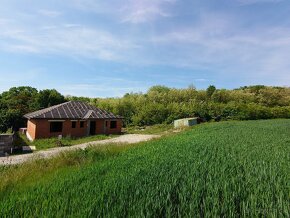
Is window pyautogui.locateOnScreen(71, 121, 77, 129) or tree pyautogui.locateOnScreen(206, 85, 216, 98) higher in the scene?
tree pyautogui.locateOnScreen(206, 85, 216, 98)

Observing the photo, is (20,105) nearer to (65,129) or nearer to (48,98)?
(48,98)

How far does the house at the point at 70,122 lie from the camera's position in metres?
A: 25.8

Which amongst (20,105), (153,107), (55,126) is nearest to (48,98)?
(20,105)

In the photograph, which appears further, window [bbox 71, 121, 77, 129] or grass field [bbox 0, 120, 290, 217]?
window [bbox 71, 121, 77, 129]

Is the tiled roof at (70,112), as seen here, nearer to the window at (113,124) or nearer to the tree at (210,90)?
the window at (113,124)

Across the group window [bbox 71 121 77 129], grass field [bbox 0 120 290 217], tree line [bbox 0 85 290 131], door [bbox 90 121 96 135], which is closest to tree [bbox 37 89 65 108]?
tree line [bbox 0 85 290 131]

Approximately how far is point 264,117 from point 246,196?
5244cm

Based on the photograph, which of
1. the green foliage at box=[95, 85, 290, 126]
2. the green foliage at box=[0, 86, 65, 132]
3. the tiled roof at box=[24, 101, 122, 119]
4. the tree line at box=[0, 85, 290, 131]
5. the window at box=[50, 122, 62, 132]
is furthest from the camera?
the green foliage at box=[95, 85, 290, 126]

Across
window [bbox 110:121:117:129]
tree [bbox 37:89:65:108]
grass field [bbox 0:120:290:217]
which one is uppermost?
tree [bbox 37:89:65:108]

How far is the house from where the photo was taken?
25.8m

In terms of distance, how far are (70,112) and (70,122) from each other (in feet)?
6.05

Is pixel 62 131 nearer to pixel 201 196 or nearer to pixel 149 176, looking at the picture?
pixel 149 176

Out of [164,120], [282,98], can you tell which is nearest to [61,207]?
[164,120]

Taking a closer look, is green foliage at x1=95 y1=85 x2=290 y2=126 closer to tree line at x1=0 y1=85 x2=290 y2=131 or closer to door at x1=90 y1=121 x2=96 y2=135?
tree line at x1=0 y1=85 x2=290 y2=131
